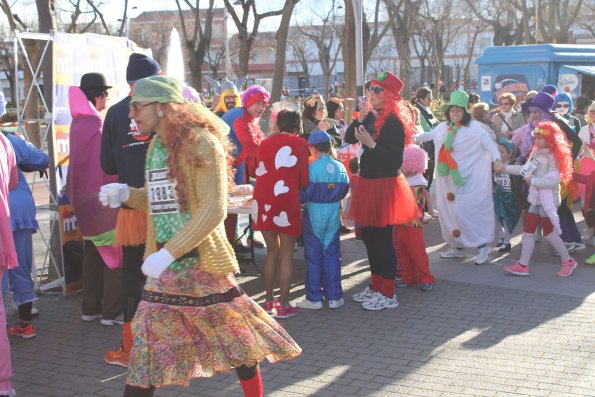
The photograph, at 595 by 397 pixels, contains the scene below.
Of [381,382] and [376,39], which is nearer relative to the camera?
[381,382]

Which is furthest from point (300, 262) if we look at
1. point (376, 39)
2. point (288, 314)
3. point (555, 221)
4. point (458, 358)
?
point (376, 39)

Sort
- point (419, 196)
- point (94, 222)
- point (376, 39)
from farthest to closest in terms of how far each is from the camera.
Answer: point (376, 39) → point (419, 196) → point (94, 222)

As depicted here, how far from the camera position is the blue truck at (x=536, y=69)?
698 inches

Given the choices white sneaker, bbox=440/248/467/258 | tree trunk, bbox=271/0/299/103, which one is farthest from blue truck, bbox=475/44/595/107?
white sneaker, bbox=440/248/467/258

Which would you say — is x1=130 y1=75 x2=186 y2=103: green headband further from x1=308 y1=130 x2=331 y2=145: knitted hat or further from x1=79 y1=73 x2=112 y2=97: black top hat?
x1=308 y1=130 x2=331 y2=145: knitted hat

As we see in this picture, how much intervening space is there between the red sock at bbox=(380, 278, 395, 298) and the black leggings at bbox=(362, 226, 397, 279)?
46 millimetres

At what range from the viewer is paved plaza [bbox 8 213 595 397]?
5.06m

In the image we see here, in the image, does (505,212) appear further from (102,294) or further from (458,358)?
(102,294)

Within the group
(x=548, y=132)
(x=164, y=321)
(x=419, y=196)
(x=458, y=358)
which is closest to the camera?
(x=164, y=321)

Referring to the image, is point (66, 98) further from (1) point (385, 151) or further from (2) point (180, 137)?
(2) point (180, 137)

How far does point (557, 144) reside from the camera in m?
7.56

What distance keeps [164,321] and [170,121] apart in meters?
0.92

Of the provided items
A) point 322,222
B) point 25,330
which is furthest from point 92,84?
point 322,222

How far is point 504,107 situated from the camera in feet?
35.9
